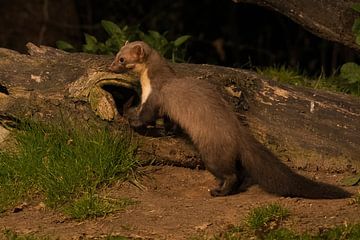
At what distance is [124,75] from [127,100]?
19cm

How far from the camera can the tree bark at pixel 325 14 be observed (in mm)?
6133

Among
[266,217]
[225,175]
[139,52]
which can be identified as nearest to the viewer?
[266,217]

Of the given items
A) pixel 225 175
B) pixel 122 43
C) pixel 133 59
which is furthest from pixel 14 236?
pixel 122 43

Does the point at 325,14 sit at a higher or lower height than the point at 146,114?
higher

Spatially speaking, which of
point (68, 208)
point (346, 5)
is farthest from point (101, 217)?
point (346, 5)

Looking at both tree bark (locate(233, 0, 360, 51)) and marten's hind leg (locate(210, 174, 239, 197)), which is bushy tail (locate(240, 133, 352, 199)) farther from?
tree bark (locate(233, 0, 360, 51))

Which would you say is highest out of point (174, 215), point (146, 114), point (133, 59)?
point (133, 59)

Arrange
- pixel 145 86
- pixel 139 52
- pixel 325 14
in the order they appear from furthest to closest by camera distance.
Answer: pixel 325 14, pixel 139 52, pixel 145 86

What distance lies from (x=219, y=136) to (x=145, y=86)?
0.69 m

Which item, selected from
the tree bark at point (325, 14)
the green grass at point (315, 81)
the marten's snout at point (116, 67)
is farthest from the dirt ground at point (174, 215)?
the green grass at point (315, 81)

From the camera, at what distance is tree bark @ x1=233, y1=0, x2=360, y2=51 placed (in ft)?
20.1

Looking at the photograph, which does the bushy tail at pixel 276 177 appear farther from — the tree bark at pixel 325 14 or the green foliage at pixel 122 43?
the green foliage at pixel 122 43

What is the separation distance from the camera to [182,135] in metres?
5.70

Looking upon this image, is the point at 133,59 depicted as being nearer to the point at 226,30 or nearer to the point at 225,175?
the point at 225,175
